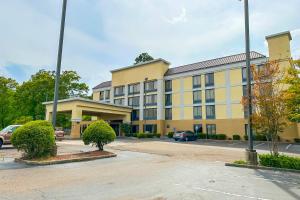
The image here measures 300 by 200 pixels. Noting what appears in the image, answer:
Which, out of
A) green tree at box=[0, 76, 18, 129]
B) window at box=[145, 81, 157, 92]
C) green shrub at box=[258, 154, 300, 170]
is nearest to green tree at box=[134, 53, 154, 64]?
window at box=[145, 81, 157, 92]

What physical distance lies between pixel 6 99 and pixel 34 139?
4425cm

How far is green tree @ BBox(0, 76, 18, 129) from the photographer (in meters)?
48.2

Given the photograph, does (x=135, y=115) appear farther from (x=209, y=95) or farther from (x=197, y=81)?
(x=209, y=95)

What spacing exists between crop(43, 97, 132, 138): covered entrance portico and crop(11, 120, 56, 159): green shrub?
2390cm

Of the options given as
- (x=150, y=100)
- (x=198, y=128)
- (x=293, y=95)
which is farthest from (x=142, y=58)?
(x=293, y=95)

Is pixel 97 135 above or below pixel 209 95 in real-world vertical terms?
below

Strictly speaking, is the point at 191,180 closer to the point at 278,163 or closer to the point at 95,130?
the point at 278,163

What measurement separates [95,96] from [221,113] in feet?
109

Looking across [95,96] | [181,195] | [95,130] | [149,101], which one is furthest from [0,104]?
[181,195]

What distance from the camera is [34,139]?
39.3 feet

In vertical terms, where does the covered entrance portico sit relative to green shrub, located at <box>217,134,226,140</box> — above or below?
above

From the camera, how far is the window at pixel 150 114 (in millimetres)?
46297

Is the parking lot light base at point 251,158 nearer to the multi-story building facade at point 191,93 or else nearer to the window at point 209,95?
the multi-story building facade at point 191,93

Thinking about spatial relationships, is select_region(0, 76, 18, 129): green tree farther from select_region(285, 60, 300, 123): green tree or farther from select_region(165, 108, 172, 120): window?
select_region(285, 60, 300, 123): green tree
